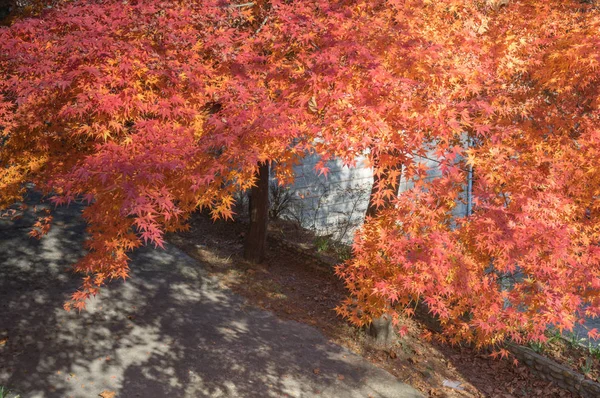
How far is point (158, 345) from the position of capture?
7719mm

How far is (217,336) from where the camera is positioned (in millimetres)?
8188

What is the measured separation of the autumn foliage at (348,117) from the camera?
17.4 feet

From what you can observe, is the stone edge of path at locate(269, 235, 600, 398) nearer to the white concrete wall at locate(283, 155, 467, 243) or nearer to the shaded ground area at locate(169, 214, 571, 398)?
the shaded ground area at locate(169, 214, 571, 398)

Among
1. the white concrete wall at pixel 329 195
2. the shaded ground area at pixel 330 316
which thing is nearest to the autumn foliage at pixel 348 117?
the shaded ground area at pixel 330 316

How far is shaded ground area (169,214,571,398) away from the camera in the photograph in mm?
7859

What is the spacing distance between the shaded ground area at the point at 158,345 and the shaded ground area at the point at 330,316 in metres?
0.35

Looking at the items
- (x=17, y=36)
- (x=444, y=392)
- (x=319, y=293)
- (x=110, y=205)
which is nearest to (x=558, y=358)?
(x=444, y=392)

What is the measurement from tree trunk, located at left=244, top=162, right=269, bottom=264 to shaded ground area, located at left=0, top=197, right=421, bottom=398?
121 cm

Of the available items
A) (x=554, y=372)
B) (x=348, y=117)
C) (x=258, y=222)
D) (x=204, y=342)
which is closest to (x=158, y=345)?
(x=204, y=342)

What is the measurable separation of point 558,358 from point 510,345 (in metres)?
0.67

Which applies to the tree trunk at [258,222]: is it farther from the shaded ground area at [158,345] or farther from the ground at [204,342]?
the shaded ground area at [158,345]

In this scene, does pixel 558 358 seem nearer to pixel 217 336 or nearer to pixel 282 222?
pixel 217 336

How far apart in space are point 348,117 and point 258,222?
585 centimetres

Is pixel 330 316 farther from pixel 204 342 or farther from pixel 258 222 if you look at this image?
pixel 258 222
